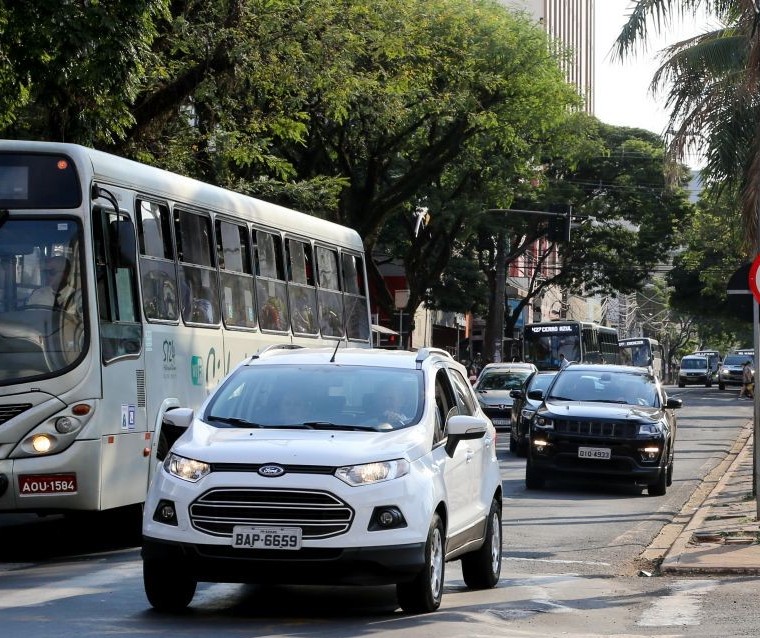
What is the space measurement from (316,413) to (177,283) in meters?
4.75

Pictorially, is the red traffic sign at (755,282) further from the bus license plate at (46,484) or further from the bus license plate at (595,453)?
the bus license plate at (46,484)

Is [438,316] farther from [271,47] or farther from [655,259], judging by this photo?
[271,47]

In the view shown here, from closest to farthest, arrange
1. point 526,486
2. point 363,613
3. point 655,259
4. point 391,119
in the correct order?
point 363,613 < point 526,486 < point 391,119 < point 655,259

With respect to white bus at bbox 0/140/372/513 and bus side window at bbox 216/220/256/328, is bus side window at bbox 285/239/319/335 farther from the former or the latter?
white bus at bbox 0/140/372/513

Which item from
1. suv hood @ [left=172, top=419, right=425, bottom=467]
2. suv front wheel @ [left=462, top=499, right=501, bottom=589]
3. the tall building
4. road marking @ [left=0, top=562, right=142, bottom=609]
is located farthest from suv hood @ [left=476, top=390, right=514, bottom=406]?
the tall building

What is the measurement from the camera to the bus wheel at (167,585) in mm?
9055

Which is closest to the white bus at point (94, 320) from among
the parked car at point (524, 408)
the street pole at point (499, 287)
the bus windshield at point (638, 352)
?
the parked car at point (524, 408)

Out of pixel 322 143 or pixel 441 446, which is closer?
pixel 441 446

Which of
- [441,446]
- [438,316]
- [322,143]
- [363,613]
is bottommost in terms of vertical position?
[438,316]

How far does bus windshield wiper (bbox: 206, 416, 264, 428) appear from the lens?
→ 9648mm

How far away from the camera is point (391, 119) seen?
33125 millimetres

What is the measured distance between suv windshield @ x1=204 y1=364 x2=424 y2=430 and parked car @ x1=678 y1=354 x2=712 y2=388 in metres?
88.1

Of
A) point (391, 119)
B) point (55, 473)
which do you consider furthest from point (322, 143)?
point (55, 473)

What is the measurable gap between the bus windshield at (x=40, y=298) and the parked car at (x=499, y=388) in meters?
22.3
